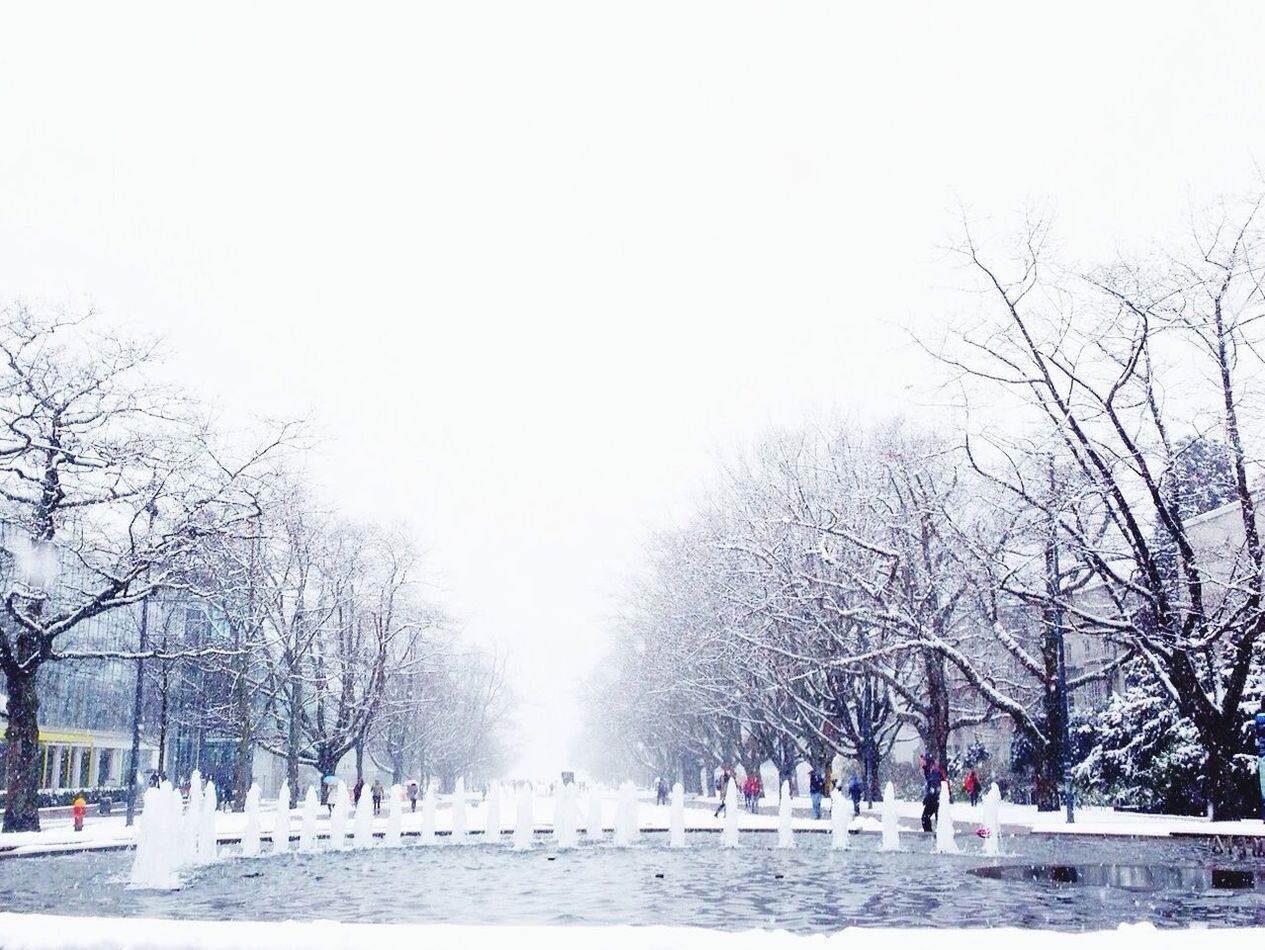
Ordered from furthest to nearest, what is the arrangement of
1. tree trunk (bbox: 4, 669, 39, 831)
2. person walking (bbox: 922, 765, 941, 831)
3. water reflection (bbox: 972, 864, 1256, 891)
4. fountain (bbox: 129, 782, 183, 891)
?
1. person walking (bbox: 922, 765, 941, 831)
2. tree trunk (bbox: 4, 669, 39, 831)
3. fountain (bbox: 129, 782, 183, 891)
4. water reflection (bbox: 972, 864, 1256, 891)

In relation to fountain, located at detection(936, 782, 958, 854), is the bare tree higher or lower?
higher

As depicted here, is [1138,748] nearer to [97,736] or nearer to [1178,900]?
[1178,900]

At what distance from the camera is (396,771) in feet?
202

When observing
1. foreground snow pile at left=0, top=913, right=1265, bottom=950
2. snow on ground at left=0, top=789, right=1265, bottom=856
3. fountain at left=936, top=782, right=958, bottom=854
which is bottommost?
snow on ground at left=0, top=789, right=1265, bottom=856

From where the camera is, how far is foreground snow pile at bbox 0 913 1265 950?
8.04 metres

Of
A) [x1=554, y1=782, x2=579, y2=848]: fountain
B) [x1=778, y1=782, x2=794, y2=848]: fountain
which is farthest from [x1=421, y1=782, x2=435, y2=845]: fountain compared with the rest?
[x1=778, y1=782, x2=794, y2=848]: fountain

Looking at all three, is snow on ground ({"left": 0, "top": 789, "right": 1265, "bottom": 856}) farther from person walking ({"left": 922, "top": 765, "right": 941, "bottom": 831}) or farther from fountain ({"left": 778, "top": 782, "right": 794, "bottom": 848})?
fountain ({"left": 778, "top": 782, "right": 794, "bottom": 848})

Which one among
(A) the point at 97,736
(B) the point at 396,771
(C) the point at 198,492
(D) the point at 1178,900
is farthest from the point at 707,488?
(A) the point at 97,736

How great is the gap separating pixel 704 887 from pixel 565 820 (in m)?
11.7

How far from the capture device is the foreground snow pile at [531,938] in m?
8.04

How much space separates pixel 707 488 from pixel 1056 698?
17.1 m

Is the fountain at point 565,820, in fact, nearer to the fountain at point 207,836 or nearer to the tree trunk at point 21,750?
the fountain at point 207,836

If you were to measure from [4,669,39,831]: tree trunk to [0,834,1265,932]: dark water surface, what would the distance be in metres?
4.67

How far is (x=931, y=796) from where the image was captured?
2781cm
